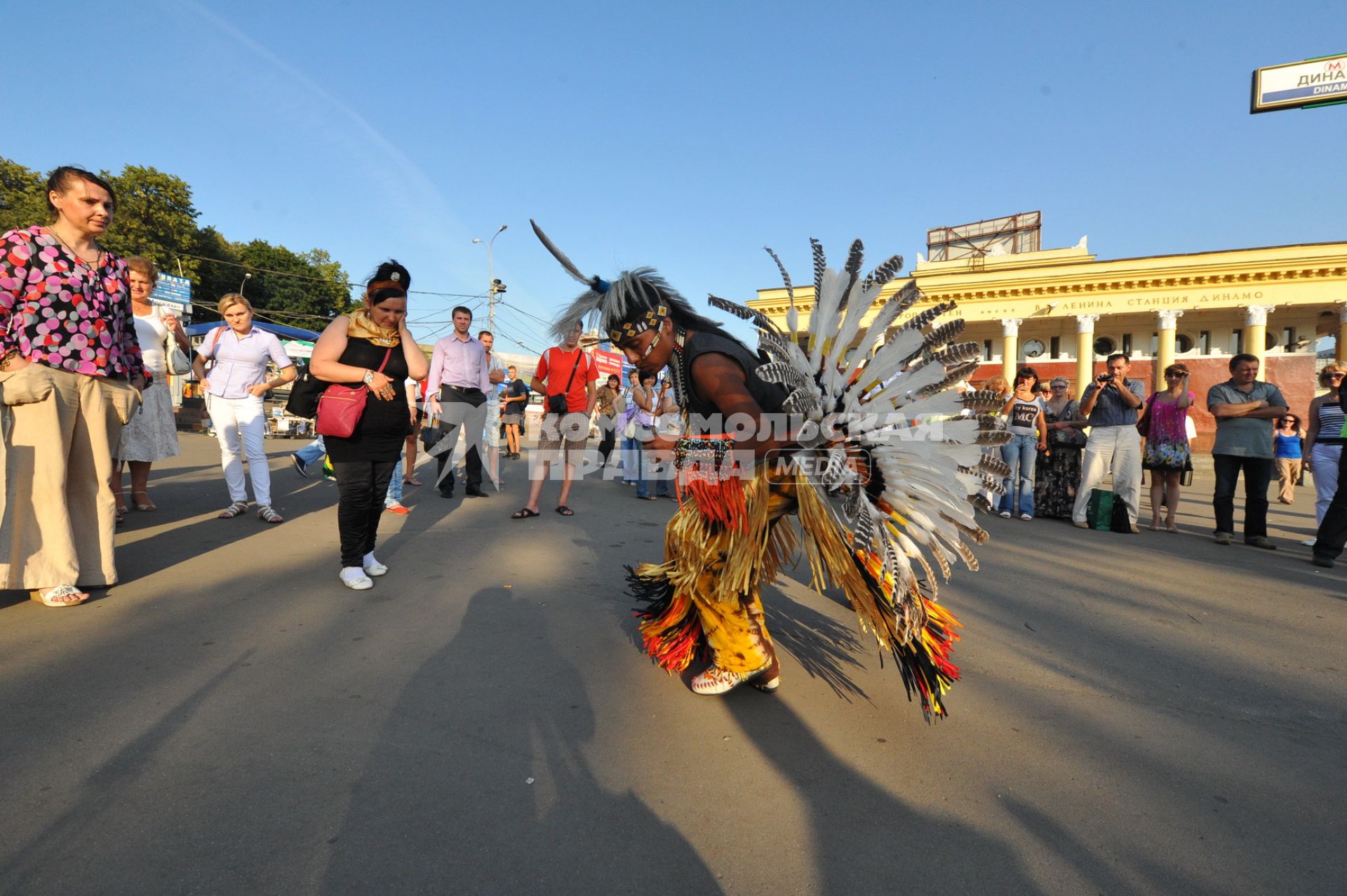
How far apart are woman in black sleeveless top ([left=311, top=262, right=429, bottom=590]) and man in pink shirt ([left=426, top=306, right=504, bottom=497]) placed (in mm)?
2944

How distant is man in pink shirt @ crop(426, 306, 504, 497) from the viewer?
6793mm

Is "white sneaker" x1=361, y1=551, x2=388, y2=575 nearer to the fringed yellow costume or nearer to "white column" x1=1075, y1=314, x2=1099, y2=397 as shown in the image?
the fringed yellow costume

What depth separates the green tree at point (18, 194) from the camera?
31359 mm

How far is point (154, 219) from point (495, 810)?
43402 millimetres

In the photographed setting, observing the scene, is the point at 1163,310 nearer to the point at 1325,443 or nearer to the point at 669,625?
the point at 1325,443

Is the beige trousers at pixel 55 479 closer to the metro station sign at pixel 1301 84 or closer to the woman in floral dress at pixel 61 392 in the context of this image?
the woman in floral dress at pixel 61 392

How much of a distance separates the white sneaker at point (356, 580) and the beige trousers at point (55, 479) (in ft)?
3.58

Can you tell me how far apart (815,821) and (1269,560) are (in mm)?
5524

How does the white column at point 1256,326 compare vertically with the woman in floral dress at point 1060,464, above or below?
above

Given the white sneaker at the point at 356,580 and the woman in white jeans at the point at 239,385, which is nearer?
the white sneaker at the point at 356,580

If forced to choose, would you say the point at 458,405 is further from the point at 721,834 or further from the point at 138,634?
the point at 721,834

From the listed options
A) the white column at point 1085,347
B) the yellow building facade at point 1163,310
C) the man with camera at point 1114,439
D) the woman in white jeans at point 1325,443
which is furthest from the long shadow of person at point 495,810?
the white column at point 1085,347

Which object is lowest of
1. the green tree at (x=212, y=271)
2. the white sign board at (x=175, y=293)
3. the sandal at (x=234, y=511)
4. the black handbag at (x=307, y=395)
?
the sandal at (x=234, y=511)

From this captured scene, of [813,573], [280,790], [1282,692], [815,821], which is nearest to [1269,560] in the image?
[1282,692]
